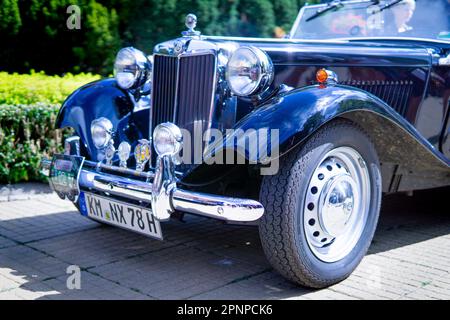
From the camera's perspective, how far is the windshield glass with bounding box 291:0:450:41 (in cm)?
434

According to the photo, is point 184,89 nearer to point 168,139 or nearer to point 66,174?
point 168,139

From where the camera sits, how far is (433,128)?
13.3 feet

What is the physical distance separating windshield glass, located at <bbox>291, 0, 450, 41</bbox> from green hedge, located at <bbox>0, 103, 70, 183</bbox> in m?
2.44

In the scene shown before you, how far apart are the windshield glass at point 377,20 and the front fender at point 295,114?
1621 millimetres

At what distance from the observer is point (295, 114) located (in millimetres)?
2758

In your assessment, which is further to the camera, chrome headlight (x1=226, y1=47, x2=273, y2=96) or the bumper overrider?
chrome headlight (x1=226, y1=47, x2=273, y2=96)

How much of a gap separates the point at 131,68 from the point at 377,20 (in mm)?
2100

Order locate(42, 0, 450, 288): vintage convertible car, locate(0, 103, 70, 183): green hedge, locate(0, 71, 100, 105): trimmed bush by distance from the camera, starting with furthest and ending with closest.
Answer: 1. locate(0, 71, 100, 105): trimmed bush
2. locate(0, 103, 70, 183): green hedge
3. locate(42, 0, 450, 288): vintage convertible car

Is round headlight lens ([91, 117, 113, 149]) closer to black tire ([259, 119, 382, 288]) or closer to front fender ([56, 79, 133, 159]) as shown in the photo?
front fender ([56, 79, 133, 159])

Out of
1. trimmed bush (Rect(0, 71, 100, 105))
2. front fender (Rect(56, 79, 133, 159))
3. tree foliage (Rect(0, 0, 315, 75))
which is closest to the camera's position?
front fender (Rect(56, 79, 133, 159))

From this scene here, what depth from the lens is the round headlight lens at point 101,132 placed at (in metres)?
3.56

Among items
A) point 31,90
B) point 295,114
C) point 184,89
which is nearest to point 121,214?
point 184,89

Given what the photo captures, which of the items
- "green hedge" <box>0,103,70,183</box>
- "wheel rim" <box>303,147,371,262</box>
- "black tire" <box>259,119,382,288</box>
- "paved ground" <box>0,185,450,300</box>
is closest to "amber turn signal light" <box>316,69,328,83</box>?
"black tire" <box>259,119,382,288</box>
